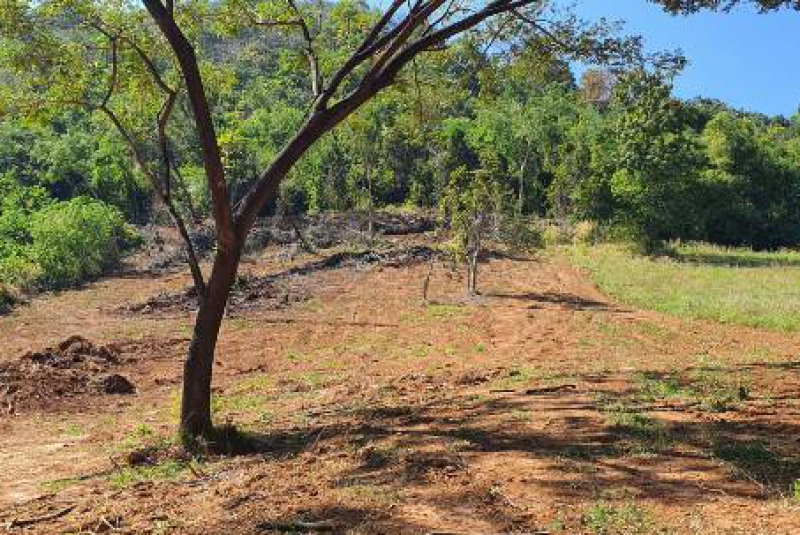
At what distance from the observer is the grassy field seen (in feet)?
62.7

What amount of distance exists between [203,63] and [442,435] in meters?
6.36

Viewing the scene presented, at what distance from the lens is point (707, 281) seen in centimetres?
2622

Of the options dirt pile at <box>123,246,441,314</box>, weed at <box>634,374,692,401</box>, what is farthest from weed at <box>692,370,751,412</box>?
dirt pile at <box>123,246,441,314</box>

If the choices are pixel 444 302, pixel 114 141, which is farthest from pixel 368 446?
pixel 114 141

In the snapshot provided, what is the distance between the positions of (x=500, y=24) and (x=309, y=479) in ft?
21.6

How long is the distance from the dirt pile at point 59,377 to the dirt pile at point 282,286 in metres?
6.74

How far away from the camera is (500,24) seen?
10109 millimetres

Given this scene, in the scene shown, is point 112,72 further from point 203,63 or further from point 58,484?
point 58,484

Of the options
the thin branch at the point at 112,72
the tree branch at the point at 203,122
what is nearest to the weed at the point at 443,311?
the thin branch at the point at 112,72

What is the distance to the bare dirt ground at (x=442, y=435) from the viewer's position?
4.90 metres

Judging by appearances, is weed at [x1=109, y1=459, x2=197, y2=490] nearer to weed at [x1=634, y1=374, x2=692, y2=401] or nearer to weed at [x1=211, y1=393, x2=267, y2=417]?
weed at [x1=211, y1=393, x2=267, y2=417]

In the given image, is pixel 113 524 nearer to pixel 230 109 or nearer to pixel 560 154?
pixel 560 154

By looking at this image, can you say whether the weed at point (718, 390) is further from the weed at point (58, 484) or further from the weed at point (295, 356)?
the weed at point (295, 356)

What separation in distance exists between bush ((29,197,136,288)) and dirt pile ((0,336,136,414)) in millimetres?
15963
